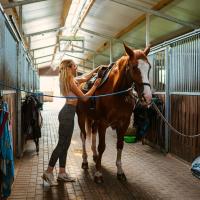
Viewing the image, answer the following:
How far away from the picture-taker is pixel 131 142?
23.7 ft

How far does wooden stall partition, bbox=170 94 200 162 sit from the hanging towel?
2941 millimetres

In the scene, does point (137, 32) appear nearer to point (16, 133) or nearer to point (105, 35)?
point (105, 35)

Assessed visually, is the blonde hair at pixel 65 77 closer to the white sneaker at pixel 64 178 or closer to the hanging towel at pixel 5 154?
the white sneaker at pixel 64 178

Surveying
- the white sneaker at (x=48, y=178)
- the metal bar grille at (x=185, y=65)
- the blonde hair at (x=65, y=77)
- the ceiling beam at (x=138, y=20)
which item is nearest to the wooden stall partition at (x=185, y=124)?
the metal bar grille at (x=185, y=65)

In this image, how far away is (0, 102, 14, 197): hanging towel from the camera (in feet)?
8.55

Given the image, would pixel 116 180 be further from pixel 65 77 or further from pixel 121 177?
pixel 65 77

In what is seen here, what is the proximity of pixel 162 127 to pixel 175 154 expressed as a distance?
72 centimetres

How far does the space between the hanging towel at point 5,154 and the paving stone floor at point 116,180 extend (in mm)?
753

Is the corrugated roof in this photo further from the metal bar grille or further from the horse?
the horse

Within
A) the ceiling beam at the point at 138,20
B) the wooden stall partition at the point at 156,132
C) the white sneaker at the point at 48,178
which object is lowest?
the white sneaker at the point at 48,178

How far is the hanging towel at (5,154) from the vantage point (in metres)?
2.61

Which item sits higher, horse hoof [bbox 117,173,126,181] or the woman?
the woman

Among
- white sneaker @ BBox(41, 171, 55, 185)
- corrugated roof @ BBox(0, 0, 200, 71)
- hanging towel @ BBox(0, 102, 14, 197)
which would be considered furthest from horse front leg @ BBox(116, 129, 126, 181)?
corrugated roof @ BBox(0, 0, 200, 71)

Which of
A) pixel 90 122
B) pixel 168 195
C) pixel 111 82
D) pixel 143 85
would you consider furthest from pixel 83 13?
pixel 168 195
